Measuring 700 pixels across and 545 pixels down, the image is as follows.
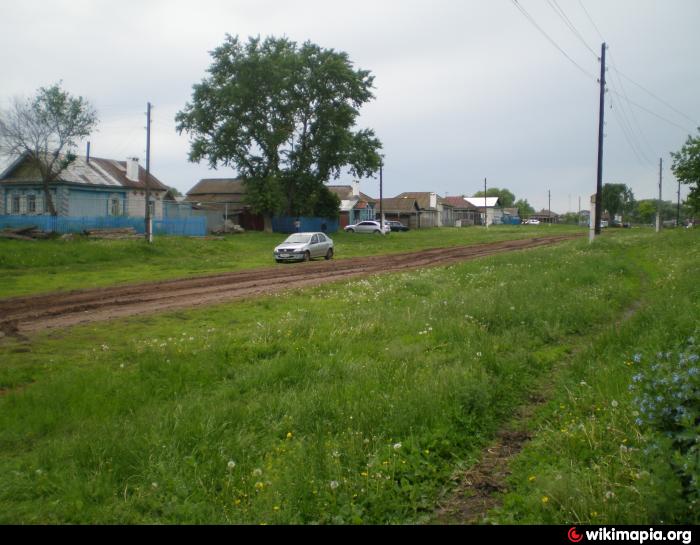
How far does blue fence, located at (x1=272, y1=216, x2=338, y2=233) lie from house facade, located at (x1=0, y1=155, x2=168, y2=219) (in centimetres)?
1281

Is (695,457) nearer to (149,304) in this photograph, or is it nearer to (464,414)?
(464,414)

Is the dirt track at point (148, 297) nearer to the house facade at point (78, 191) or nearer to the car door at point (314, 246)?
the car door at point (314, 246)

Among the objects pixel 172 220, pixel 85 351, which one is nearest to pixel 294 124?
pixel 172 220

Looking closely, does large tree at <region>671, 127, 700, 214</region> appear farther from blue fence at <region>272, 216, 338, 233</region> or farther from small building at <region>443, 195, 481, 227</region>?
small building at <region>443, 195, 481, 227</region>

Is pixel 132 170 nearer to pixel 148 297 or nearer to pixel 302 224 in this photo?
pixel 302 224

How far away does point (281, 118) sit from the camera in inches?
2101

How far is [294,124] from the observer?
2147 inches

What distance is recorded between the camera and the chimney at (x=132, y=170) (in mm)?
49812

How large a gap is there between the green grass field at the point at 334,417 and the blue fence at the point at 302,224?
46.1m

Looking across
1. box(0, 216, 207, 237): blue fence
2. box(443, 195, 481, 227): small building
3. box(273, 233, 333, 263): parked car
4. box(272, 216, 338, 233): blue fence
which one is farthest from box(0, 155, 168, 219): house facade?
box(443, 195, 481, 227): small building

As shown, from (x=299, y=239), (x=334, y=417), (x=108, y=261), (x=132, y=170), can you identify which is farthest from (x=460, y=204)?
(x=334, y=417)

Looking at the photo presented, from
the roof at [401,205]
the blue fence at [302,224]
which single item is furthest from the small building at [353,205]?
the blue fence at [302,224]

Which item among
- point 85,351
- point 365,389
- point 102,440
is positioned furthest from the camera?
point 85,351
